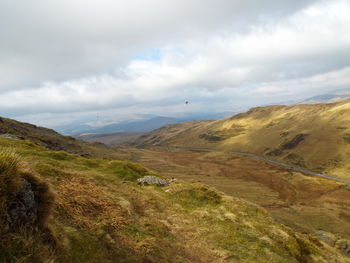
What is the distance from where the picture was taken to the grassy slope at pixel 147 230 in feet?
35.9

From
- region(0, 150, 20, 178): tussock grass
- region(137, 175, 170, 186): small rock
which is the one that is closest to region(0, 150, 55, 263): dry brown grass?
region(0, 150, 20, 178): tussock grass

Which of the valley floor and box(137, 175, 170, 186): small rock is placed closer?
box(137, 175, 170, 186): small rock

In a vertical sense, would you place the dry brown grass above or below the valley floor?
above

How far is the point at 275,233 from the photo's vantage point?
83.7 ft

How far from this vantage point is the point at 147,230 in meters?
17.8

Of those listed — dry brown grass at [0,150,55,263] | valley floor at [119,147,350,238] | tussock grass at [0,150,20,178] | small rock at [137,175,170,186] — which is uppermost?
tussock grass at [0,150,20,178]

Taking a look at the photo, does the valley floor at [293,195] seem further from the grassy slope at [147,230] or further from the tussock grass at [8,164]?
the tussock grass at [8,164]

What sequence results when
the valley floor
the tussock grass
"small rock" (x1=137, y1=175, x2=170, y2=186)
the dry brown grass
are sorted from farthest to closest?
the valley floor
"small rock" (x1=137, y1=175, x2=170, y2=186)
the tussock grass
the dry brown grass

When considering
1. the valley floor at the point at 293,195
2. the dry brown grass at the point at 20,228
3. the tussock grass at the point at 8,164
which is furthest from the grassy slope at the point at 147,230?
the valley floor at the point at 293,195

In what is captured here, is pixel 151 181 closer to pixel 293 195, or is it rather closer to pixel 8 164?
pixel 8 164

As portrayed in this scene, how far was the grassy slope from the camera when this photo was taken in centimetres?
1095

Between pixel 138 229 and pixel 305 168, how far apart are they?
21464cm

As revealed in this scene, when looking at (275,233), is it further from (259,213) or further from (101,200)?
(101,200)

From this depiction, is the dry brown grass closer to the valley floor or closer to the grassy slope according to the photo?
the grassy slope
